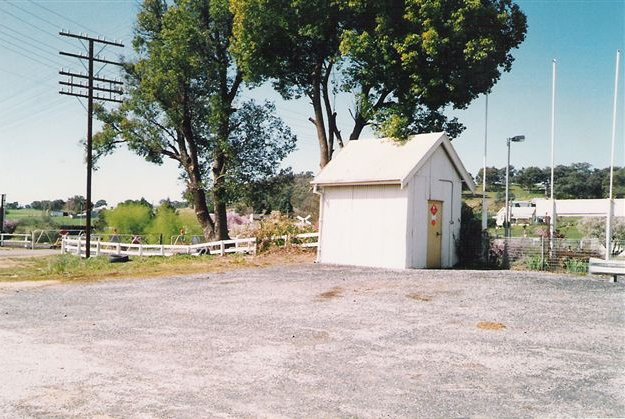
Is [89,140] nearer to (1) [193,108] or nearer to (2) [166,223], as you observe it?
(1) [193,108]

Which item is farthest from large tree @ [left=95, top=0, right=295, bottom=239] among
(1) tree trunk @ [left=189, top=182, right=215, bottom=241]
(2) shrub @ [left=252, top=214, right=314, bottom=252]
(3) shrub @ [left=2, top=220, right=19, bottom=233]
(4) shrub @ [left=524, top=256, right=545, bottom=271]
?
(3) shrub @ [left=2, top=220, right=19, bottom=233]

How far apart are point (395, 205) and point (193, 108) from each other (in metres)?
20.8

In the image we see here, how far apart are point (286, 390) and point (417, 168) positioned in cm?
1398

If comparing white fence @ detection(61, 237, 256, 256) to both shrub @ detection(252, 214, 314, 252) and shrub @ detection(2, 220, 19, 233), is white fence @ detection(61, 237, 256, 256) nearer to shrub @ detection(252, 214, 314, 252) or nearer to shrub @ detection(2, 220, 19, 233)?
shrub @ detection(252, 214, 314, 252)

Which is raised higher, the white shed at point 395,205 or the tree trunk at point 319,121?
the tree trunk at point 319,121

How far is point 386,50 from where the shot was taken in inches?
1031

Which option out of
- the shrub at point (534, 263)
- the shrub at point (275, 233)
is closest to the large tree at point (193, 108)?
the shrub at point (275, 233)

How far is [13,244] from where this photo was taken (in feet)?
161

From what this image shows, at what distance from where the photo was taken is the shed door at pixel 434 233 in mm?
20125

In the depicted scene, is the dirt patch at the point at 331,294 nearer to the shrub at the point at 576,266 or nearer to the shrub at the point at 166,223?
the shrub at the point at 576,266

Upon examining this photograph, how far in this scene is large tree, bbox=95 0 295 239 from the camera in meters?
33.5

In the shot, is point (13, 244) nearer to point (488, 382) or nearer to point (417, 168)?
point (417, 168)

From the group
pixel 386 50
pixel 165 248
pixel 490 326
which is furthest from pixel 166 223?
pixel 490 326

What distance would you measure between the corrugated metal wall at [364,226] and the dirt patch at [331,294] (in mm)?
5095
